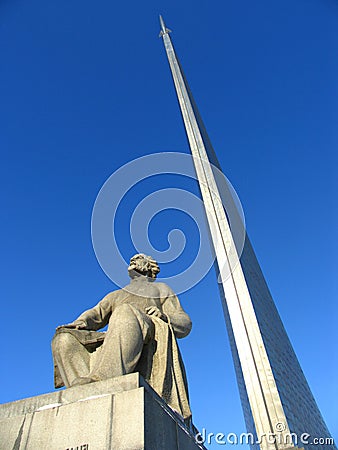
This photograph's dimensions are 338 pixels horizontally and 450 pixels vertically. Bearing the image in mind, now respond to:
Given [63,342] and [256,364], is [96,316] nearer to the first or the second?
[63,342]

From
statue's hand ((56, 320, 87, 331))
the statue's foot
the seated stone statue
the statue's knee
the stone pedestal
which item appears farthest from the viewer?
statue's hand ((56, 320, 87, 331))

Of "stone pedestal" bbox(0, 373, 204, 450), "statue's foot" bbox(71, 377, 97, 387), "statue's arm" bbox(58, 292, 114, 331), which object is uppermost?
"statue's arm" bbox(58, 292, 114, 331)

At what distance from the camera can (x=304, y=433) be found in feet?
24.9

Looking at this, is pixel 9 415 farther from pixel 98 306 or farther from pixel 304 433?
pixel 304 433

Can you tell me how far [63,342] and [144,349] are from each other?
0.56m

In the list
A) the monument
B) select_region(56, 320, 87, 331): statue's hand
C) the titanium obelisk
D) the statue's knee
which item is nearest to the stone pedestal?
the monument

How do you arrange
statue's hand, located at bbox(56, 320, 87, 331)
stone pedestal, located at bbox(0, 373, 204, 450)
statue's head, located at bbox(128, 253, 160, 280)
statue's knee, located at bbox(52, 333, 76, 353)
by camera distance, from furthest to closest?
1. statue's head, located at bbox(128, 253, 160, 280)
2. statue's hand, located at bbox(56, 320, 87, 331)
3. statue's knee, located at bbox(52, 333, 76, 353)
4. stone pedestal, located at bbox(0, 373, 204, 450)

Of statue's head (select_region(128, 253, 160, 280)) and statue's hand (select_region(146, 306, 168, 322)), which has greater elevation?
statue's head (select_region(128, 253, 160, 280))

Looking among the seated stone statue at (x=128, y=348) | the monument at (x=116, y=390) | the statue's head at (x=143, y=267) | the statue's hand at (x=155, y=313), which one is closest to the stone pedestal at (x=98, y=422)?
the monument at (x=116, y=390)

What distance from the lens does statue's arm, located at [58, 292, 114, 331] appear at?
3.01 metres

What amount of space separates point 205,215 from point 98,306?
8.81 metres

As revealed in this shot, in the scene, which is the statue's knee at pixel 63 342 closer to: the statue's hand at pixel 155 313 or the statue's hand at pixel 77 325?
the statue's hand at pixel 77 325

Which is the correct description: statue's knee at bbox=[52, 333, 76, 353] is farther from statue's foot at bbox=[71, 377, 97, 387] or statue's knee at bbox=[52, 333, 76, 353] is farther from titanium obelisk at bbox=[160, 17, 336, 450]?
titanium obelisk at bbox=[160, 17, 336, 450]

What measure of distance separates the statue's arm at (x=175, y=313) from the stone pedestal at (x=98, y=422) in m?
1.00
